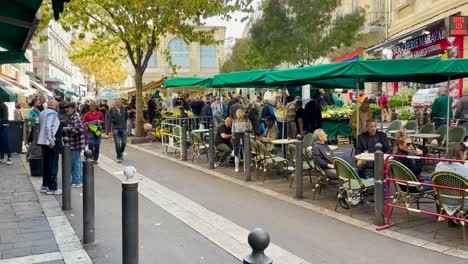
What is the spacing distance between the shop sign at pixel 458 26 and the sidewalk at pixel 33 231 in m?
12.5

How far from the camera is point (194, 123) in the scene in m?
18.7

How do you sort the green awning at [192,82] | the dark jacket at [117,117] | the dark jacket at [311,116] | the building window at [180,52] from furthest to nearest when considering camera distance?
1. the building window at [180,52]
2. the green awning at [192,82]
3. the dark jacket at [311,116]
4. the dark jacket at [117,117]

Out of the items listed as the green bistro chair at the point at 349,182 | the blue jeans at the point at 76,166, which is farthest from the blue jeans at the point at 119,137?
the green bistro chair at the point at 349,182

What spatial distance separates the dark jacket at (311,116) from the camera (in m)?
12.6

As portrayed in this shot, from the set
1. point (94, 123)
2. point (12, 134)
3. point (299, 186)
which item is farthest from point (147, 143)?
point (299, 186)

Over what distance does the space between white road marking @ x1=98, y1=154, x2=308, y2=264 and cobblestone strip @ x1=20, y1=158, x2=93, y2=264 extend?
153 cm

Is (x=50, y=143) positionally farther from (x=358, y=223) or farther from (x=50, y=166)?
(x=358, y=223)

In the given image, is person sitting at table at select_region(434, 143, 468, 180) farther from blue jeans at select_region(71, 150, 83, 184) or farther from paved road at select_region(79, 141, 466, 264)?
blue jeans at select_region(71, 150, 83, 184)

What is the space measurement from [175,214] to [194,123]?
465 inches

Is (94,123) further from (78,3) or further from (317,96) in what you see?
(78,3)

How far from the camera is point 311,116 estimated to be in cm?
1265

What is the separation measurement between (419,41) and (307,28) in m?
6.30

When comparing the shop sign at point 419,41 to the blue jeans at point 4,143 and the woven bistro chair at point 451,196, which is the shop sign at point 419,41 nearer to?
the woven bistro chair at point 451,196

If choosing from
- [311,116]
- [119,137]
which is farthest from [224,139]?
[119,137]
